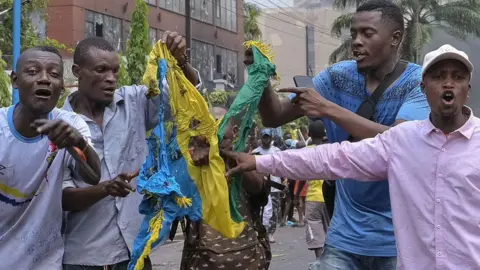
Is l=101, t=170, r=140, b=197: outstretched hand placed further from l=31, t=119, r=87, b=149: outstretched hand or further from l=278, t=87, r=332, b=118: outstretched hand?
l=278, t=87, r=332, b=118: outstretched hand

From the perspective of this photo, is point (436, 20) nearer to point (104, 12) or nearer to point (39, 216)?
point (104, 12)

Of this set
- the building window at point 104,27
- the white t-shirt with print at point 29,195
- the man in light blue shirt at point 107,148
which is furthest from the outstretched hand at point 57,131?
the building window at point 104,27

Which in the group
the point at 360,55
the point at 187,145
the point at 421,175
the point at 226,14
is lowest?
the point at 421,175

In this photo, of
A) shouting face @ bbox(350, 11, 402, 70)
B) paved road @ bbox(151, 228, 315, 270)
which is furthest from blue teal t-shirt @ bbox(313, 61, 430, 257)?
paved road @ bbox(151, 228, 315, 270)

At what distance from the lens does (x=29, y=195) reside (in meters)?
4.02

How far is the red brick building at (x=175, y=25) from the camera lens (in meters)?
30.4

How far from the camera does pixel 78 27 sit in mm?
30625

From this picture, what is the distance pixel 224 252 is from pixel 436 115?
5.70 feet

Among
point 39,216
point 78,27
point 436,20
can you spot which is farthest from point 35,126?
point 436,20

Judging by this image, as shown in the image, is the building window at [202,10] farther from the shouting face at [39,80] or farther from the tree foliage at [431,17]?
the shouting face at [39,80]

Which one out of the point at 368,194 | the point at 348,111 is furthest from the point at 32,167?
the point at 368,194

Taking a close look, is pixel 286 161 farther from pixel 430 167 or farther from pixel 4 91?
pixel 4 91

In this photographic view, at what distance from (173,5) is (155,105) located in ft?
114

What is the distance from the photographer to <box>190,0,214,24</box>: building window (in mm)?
41250
